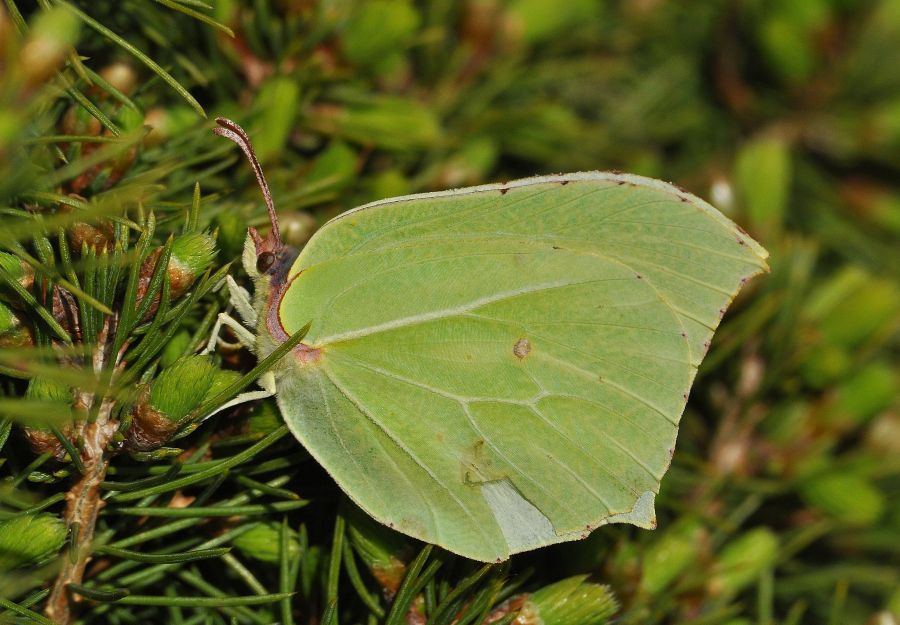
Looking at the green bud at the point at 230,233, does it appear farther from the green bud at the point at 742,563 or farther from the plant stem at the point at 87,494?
the green bud at the point at 742,563

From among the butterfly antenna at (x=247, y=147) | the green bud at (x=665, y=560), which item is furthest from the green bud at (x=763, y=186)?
the butterfly antenna at (x=247, y=147)

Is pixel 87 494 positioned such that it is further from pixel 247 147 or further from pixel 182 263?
pixel 247 147

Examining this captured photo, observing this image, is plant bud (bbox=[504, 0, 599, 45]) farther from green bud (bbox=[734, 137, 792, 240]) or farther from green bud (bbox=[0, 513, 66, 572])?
green bud (bbox=[0, 513, 66, 572])

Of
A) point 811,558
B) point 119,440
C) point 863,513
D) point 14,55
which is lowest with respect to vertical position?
point 811,558

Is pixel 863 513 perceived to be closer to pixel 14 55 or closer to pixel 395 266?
pixel 395 266

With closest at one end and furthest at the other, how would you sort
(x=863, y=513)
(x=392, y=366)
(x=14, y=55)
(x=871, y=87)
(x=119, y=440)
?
(x=14, y=55) < (x=119, y=440) < (x=392, y=366) < (x=863, y=513) < (x=871, y=87)

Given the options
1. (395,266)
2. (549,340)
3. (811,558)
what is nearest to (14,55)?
(395,266)
